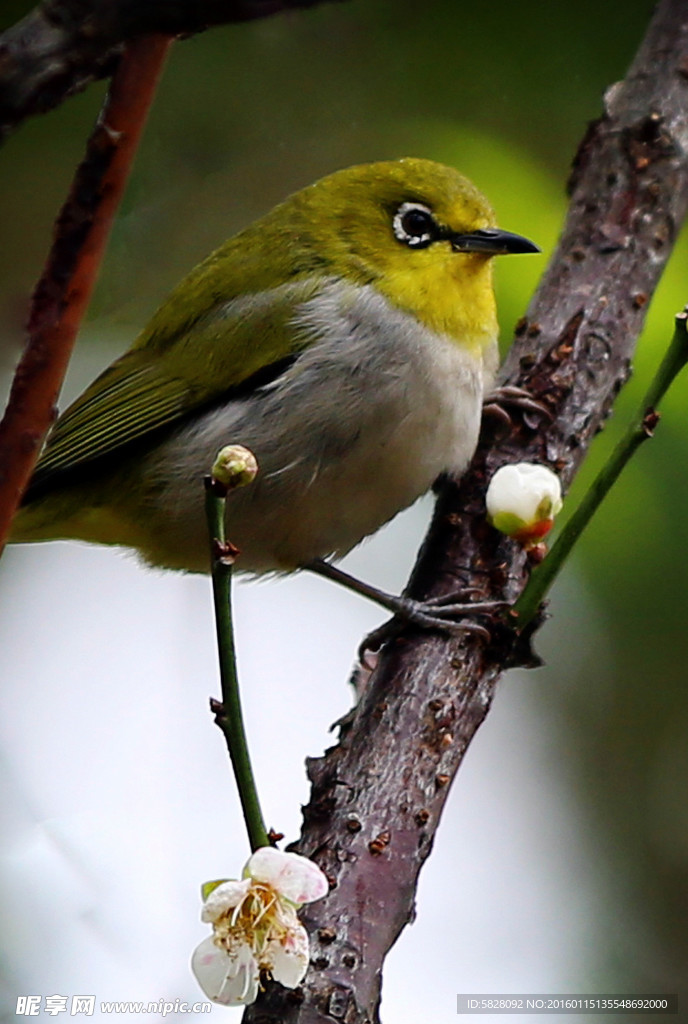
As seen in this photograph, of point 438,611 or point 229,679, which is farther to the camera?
point 438,611

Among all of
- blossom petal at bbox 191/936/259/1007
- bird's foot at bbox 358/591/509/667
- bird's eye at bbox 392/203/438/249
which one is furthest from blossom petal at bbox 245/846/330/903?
bird's eye at bbox 392/203/438/249

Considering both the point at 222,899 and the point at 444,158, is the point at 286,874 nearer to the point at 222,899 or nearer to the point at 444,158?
the point at 222,899

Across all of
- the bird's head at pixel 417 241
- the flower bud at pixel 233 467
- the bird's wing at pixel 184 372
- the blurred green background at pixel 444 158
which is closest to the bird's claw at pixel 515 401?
the bird's head at pixel 417 241

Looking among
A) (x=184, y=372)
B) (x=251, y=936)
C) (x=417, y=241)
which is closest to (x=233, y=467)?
(x=251, y=936)

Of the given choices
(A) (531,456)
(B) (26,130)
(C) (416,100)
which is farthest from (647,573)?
(B) (26,130)

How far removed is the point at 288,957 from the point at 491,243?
2166 millimetres

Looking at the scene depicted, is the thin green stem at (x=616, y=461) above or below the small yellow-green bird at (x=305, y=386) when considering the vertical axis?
below

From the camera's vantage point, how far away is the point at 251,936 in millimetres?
1860

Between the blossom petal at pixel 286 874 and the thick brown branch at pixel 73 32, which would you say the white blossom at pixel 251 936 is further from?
the thick brown branch at pixel 73 32

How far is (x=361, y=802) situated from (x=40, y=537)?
1.72 meters

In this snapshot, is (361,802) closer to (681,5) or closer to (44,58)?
(44,58)

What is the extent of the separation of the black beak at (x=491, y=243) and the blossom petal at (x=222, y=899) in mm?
2098

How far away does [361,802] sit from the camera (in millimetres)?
2422

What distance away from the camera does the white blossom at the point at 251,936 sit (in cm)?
184
